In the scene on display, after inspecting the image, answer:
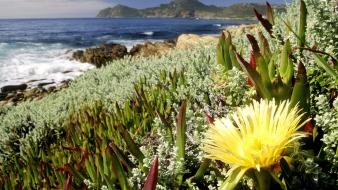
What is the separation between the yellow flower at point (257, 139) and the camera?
71 centimetres

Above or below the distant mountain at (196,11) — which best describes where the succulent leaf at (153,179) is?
above

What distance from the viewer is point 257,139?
0.76 meters

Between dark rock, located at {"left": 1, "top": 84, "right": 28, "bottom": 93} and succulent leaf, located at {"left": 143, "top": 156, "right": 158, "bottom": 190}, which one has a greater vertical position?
succulent leaf, located at {"left": 143, "top": 156, "right": 158, "bottom": 190}

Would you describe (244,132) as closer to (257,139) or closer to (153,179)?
(257,139)

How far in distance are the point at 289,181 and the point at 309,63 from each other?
2.42 ft

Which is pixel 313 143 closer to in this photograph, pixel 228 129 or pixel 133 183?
pixel 228 129

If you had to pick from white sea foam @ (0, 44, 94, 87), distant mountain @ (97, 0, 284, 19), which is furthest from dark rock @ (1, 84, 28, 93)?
distant mountain @ (97, 0, 284, 19)

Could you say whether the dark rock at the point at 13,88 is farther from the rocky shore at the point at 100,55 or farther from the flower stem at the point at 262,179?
the flower stem at the point at 262,179

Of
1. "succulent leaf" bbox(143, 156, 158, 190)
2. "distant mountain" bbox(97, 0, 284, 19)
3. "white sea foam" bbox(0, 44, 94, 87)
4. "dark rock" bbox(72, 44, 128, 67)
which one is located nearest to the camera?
"succulent leaf" bbox(143, 156, 158, 190)

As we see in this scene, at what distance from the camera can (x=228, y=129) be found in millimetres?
797

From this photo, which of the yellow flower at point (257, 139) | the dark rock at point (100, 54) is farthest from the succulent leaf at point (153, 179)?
the dark rock at point (100, 54)

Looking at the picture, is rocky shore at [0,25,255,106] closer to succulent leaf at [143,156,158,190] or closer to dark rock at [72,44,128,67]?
dark rock at [72,44,128,67]

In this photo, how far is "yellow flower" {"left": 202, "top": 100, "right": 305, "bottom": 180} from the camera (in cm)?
71

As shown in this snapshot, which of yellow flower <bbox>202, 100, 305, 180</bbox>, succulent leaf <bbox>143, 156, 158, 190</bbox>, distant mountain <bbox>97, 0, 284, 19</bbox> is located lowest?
distant mountain <bbox>97, 0, 284, 19</bbox>
